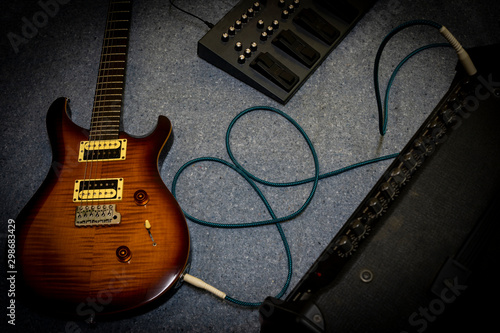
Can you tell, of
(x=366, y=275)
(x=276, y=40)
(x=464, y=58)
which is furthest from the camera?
(x=276, y=40)

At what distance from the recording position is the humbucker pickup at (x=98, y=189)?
2.94ft

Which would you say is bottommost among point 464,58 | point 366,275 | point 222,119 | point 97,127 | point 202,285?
point 202,285

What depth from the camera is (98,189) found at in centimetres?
90

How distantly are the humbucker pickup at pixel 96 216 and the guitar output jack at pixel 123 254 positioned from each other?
0.21 feet

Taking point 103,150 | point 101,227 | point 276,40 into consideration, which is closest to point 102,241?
point 101,227

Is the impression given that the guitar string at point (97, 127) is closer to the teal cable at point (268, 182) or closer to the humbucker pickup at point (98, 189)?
the humbucker pickup at point (98, 189)

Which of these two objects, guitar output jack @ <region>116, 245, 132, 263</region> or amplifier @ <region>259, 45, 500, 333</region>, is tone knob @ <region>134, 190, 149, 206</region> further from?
amplifier @ <region>259, 45, 500, 333</region>

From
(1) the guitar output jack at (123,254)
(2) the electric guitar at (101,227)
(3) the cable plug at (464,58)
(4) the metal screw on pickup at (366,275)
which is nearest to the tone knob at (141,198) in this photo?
(2) the electric guitar at (101,227)

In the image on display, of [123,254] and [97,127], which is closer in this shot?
[123,254]

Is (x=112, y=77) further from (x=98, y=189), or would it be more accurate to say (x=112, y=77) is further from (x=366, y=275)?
(x=366, y=275)

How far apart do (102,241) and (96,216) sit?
2.3 inches

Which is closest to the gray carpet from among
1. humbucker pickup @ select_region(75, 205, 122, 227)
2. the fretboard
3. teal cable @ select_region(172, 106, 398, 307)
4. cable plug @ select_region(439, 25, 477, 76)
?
teal cable @ select_region(172, 106, 398, 307)

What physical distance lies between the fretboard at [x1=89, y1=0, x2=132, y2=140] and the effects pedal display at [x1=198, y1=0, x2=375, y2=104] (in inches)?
9.5

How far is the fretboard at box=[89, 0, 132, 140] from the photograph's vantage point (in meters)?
1.00
